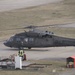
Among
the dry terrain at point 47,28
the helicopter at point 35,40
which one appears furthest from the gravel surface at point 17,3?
the helicopter at point 35,40

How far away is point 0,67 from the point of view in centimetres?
4194

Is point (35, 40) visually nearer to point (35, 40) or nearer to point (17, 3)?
point (35, 40)

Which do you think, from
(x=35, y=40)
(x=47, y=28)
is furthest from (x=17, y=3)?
(x=35, y=40)

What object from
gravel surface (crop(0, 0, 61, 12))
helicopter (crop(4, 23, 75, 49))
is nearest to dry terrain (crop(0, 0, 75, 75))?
helicopter (crop(4, 23, 75, 49))

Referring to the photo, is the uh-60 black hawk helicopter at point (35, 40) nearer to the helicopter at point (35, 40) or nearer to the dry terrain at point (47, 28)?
the helicopter at point (35, 40)

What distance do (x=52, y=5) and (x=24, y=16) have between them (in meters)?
15.9

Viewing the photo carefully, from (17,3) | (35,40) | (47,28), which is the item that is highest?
(17,3)

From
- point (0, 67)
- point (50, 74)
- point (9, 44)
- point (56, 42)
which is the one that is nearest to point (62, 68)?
point (50, 74)

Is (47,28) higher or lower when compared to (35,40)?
higher

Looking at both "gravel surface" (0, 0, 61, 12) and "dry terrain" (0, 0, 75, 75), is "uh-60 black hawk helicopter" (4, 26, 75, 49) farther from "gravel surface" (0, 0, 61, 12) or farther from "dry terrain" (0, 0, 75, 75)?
"gravel surface" (0, 0, 61, 12)

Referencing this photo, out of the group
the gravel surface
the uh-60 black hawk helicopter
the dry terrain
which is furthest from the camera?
the gravel surface

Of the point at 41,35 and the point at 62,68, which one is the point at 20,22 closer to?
the point at 41,35

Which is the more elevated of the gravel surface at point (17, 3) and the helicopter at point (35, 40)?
the gravel surface at point (17, 3)

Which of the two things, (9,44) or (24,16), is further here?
(24,16)
